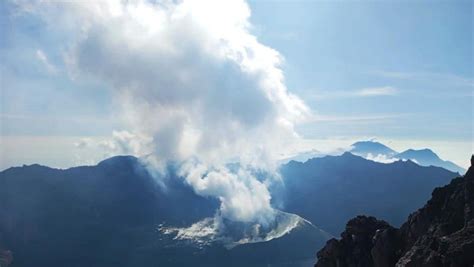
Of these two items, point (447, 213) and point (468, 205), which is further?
point (447, 213)

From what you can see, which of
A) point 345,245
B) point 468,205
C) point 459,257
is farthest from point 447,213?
point 345,245

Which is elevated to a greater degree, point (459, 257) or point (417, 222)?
point (417, 222)

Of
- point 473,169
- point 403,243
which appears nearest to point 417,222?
point 403,243

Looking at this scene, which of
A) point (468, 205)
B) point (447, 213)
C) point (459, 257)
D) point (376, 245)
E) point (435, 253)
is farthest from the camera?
point (376, 245)

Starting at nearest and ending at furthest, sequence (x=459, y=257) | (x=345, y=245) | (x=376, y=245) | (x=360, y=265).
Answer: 1. (x=459, y=257)
2. (x=376, y=245)
3. (x=360, y=265)
4. (x=345, y=245)

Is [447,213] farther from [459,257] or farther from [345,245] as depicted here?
[345,245]

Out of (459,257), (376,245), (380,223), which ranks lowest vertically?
(459,257)
